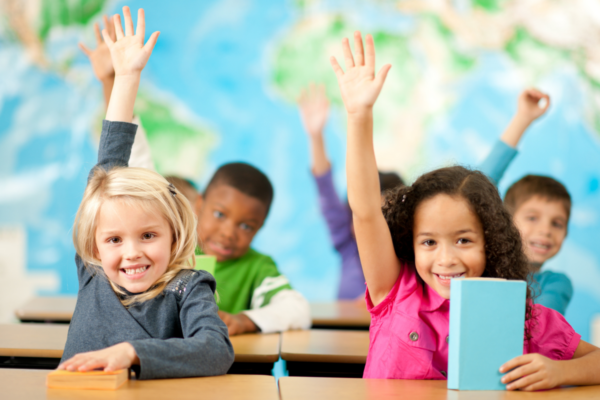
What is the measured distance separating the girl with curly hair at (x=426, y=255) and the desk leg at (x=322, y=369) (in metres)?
0.38

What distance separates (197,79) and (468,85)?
2.32 meters

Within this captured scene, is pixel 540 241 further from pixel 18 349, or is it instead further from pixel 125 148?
pixel 18 349

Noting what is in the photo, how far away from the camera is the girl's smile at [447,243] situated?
140cm

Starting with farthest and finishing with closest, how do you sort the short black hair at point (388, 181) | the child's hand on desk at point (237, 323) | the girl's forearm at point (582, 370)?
1. the short black hair at point (388, 181)
2. the child's hand on desk at point (237, 323)
3. the girl's forearm at point (582, 370)

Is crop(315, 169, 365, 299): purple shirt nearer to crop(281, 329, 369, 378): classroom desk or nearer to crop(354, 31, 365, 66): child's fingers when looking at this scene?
crop(281, 329, 369, 378): classroom desk

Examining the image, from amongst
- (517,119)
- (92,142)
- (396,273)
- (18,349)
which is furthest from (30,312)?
(92,142)

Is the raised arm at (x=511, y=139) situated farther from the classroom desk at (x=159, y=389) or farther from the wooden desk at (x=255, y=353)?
the classroom desk at (x=159, y=389)

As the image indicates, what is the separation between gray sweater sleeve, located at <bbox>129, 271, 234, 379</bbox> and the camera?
1.15 meters

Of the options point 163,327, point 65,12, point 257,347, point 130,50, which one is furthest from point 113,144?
point 65,12

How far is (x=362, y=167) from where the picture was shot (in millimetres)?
1310

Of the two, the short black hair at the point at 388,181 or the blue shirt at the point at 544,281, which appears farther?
the short black hair at the point at 388,181

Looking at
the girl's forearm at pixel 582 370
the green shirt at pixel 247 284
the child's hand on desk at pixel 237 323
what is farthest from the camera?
the green shirt at pixel 247 284

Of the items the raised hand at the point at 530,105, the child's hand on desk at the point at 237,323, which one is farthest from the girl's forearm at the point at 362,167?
the raised hand at the point at 530,105

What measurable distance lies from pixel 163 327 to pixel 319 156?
7.21ft
